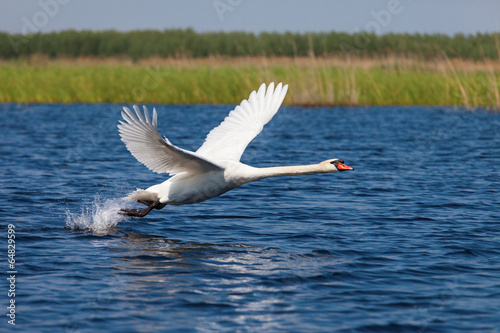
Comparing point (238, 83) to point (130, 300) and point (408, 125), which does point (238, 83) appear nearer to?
point (408, 125)

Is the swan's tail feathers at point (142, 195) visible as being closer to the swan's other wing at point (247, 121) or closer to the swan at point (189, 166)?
the swan at point (189, 166)

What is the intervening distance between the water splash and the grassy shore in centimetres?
1606

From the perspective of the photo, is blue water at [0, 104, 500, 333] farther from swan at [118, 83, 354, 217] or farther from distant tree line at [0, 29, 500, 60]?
distant tree line at [0, 29, 500, 60]

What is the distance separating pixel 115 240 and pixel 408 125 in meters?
16.8

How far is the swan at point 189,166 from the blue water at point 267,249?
53cm

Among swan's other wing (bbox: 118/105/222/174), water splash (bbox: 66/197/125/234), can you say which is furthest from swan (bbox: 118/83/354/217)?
water splash (bbox: 66/197/125/234)

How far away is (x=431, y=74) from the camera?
2867 cm

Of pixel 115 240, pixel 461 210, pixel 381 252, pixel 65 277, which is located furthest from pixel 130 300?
pixel 461 210

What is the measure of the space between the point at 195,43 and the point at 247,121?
1760 inches

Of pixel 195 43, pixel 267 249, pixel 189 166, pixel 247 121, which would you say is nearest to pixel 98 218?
pixel 189 166

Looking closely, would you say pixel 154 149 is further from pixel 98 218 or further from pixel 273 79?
pixel 273 79

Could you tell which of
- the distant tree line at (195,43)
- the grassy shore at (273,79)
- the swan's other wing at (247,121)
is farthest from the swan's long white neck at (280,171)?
the distant tree line at (195,43)

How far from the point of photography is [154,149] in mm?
7410

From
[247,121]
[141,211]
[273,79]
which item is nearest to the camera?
[141,211]
